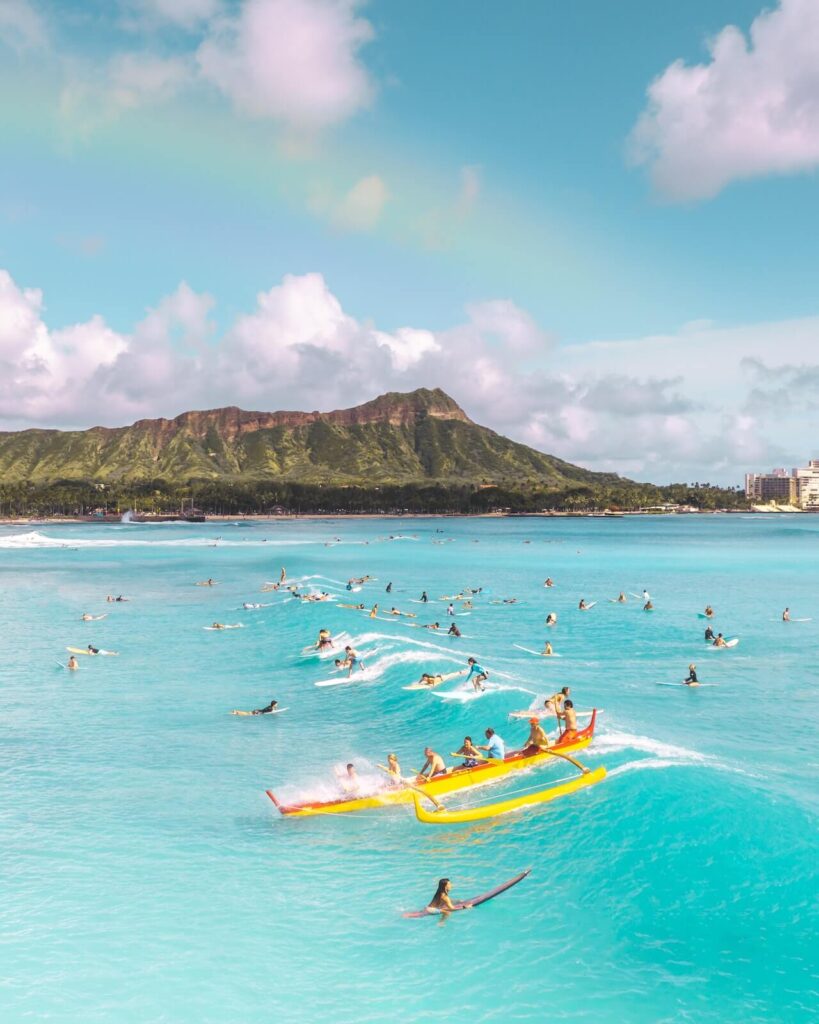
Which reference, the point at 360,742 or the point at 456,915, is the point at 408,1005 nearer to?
the point at 456,915

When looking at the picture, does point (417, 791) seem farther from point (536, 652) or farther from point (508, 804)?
point (536, 652)

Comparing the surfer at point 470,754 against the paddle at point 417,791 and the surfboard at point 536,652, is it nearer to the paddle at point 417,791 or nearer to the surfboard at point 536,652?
the paddle at point 417,791

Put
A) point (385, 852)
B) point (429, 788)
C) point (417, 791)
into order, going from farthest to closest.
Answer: point (429, 788)
point (417, 791)
point (385, 852)

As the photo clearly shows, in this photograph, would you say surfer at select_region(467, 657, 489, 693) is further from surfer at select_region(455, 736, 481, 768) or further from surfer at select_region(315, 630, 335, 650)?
surfer at select_region(315, 630, 335, 650)

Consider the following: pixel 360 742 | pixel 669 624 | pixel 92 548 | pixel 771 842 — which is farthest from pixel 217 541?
pixel 771 842

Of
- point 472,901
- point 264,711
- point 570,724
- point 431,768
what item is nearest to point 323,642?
point 264,711
